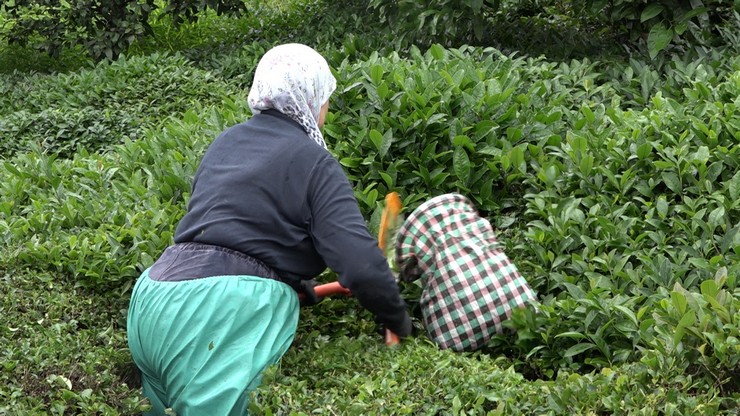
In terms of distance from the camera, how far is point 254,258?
3084 millimetres

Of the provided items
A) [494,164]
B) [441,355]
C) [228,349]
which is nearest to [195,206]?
[228,349]

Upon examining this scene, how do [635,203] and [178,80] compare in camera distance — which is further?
[178,80]

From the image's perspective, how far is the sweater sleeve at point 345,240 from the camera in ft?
9.68

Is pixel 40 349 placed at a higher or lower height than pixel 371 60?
lower

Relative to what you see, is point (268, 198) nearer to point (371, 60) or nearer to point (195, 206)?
point (195, 206)

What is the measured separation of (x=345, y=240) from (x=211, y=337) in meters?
0.52

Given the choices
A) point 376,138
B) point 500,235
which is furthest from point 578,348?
point 376,138

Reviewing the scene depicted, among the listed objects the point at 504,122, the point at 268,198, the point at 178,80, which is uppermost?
the point at 268,198

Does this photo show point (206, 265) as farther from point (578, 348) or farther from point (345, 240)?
point (578, 348)

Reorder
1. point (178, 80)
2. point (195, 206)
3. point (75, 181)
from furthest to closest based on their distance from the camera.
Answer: point (178, 80)
point (75, 181)
point (195, 206)

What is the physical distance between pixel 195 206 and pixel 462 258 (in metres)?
0.99

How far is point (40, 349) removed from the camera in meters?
3.21

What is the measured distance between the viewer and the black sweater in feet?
9.75

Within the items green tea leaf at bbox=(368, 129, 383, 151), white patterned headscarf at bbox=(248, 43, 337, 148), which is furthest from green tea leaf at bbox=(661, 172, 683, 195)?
white patterned headscarf at bbox=(248, 43, 337, 148)
